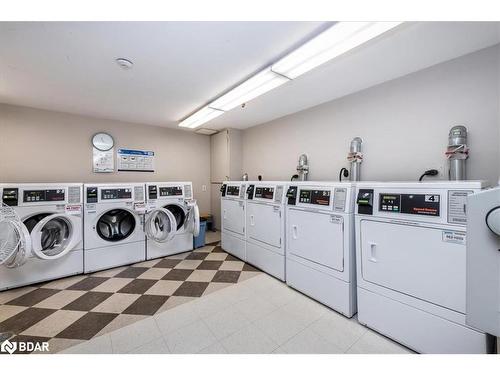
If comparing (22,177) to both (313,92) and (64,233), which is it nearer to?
(64,233)

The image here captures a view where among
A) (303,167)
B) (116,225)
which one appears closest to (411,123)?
(303,167)

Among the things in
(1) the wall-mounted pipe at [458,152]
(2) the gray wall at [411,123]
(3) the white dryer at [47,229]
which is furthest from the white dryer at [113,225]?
(1) the wall-mounted pipe at [458,152]

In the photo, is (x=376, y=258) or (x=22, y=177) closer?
(x=376, y=258)

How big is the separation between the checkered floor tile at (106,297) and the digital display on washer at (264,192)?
3.47 feet

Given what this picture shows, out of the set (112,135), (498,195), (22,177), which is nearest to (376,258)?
(498,195)

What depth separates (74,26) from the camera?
1.45 meters

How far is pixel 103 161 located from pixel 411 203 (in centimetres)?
440

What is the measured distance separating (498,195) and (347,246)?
1217 millimetres

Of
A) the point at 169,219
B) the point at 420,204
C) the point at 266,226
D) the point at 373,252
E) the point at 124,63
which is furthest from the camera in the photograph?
the point at 169,219

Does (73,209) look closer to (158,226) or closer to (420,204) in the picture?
(158,226)

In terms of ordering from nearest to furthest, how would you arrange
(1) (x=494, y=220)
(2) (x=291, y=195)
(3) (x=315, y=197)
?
(1) (x=494, y=220) → (3) (x=315, y=197) → (2) (x=291, y=195)

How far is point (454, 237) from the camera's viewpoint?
4.51ft

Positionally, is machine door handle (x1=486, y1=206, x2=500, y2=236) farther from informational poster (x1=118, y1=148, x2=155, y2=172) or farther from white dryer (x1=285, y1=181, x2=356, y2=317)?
informational poster (x1=118, y1=148, x2=155, y2=172)

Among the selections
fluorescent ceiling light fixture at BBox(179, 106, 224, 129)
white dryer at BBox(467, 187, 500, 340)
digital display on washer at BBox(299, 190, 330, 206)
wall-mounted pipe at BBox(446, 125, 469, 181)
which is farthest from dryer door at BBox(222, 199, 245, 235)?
white dryer at BBox(467, 187, 500, 340)
